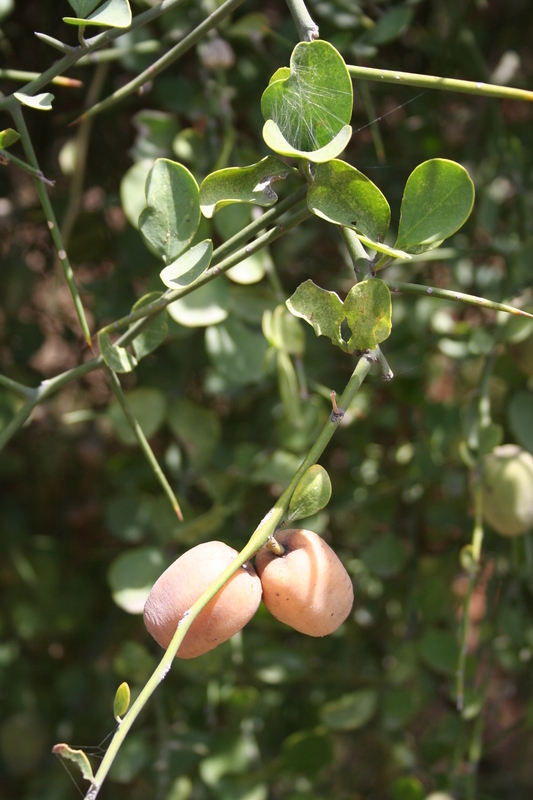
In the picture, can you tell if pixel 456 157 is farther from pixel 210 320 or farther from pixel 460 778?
pixel 460 778

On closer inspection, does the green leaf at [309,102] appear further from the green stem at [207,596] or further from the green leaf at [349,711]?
the green leaf at [349,711]

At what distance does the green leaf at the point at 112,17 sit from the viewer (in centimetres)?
27

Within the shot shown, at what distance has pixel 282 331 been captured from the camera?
409 millimetres

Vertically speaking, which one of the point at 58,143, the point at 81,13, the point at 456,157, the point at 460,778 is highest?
the point at 81,13

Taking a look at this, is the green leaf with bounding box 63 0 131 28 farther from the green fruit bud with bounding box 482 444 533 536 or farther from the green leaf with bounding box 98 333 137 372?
the green fruit bud with bounding box 482 444 533 536

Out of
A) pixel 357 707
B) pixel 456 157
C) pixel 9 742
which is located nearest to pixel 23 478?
pixel 9 742

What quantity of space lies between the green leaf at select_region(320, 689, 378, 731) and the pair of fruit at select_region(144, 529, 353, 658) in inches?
12.4

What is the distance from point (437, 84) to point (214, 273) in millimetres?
102

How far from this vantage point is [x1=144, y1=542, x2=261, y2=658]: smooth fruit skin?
0.23 meters

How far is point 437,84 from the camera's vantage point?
0.83ft

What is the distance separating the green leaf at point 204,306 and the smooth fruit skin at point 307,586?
17cm

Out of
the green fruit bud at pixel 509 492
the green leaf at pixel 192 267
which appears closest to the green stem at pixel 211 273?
the green leaf at pixel 192 267

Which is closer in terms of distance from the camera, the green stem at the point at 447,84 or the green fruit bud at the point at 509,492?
the green stem at the point at 447,84

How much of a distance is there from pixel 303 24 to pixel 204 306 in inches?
6.6
